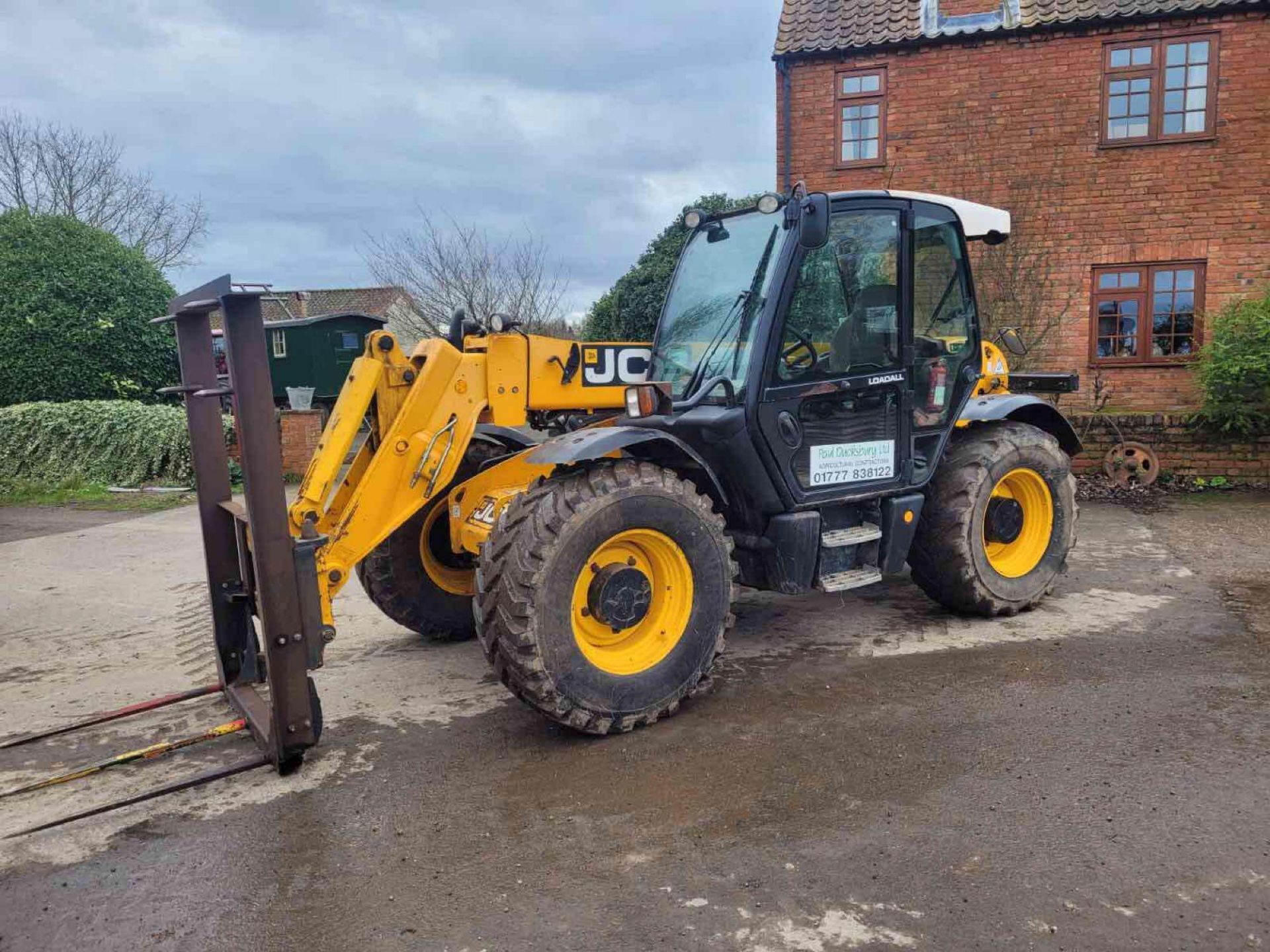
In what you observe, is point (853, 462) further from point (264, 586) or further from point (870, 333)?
point (264, 586)

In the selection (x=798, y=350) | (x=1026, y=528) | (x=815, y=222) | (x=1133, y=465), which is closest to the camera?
(x=815, y=222)

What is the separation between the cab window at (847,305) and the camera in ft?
14.8

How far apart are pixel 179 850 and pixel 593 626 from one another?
1753mm

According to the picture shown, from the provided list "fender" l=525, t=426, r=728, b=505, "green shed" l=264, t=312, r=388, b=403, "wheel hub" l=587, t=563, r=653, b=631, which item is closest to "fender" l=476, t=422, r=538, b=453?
"fender" l=525, t=426, r=728, b=505

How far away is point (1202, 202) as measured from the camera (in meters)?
11.5

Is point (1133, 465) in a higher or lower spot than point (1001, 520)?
lower

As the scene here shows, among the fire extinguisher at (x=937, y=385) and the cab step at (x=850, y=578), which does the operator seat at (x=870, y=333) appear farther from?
the cab step at (x=850, y=578)

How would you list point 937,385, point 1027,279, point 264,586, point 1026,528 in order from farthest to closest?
point 1027,279 < point 1026,528 < point 937,385 < point 264,586

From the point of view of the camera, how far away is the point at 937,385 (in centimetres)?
513

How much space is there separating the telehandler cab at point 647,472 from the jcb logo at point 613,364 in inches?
0.5

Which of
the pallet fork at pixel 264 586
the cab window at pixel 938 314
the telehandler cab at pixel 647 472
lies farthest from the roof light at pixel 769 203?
the pallet fork at pixel 264 586

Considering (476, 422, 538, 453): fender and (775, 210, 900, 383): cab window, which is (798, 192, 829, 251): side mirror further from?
(476, 422, 538, 453): fender

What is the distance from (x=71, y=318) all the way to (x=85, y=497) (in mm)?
3851

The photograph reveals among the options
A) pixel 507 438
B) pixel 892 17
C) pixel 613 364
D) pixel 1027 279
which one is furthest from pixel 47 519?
pixel 1027 279
